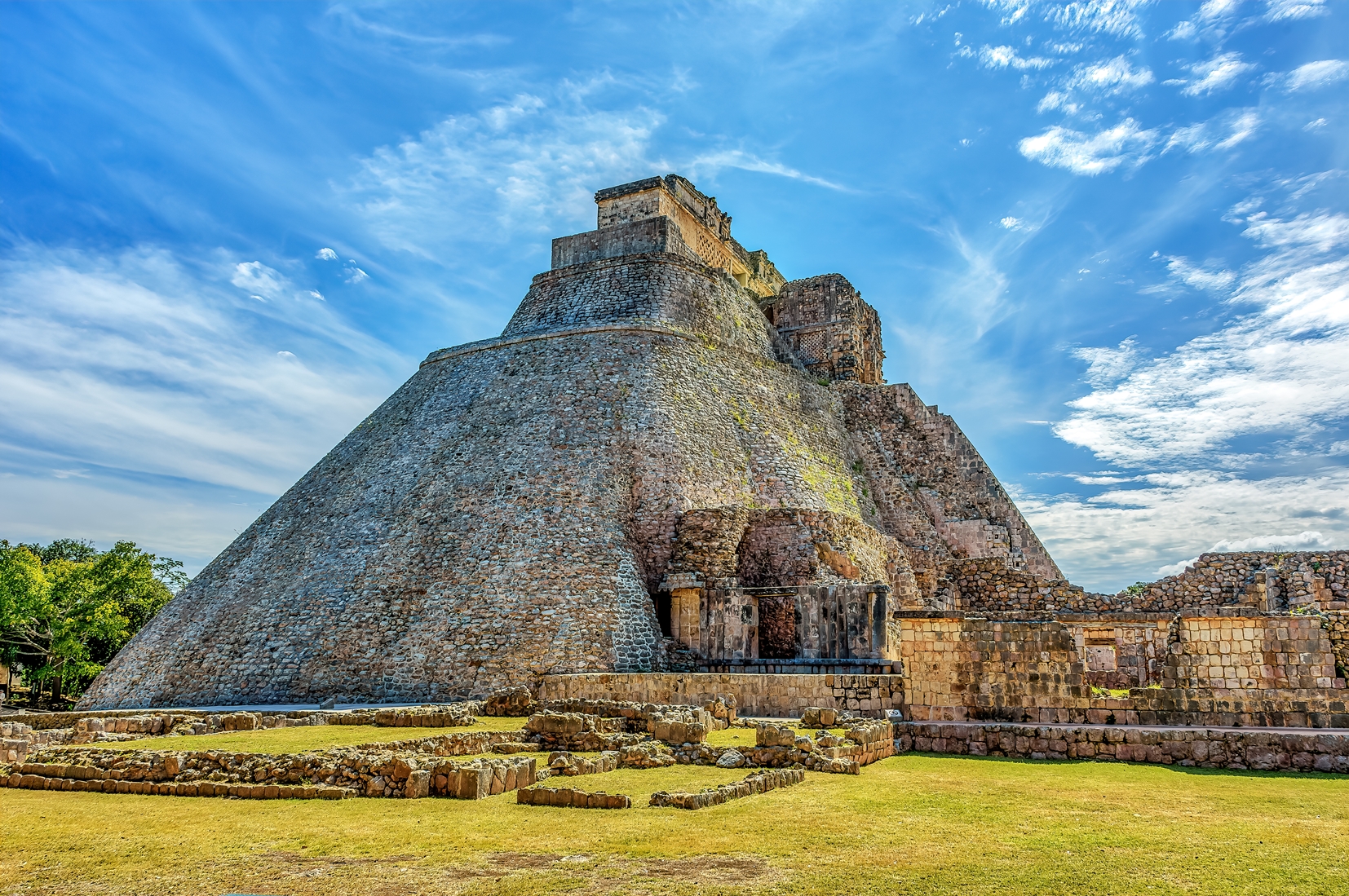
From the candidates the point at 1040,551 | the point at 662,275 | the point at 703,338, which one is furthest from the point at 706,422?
the point at 1040,551

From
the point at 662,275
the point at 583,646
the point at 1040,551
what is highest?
the point at 662,275

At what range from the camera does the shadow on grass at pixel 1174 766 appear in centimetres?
862

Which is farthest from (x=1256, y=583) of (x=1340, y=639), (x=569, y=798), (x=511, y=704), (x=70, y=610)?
(x=70, y=610)

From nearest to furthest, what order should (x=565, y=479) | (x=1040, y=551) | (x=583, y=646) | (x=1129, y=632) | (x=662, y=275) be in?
(x=583, y=646) → (x=1129, y=632) → (x=565, y=479) → (x=1040, y=551) → (x=662, y=275)

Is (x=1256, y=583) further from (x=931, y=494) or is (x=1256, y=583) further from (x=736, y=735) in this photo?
(x=736, y=735)

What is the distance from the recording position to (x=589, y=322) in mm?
27094

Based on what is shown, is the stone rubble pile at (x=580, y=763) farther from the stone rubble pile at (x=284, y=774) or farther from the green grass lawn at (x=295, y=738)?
the green grass lawn at (x=295, y=738)

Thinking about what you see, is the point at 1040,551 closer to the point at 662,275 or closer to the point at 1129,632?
the point at 1129,632

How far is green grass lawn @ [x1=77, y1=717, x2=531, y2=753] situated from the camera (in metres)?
10.4

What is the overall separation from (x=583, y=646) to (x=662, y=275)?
47.2 ft

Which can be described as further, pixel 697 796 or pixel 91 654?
pixel 91 654

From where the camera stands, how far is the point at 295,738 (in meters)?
11.3

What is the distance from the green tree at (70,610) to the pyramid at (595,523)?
1032cm

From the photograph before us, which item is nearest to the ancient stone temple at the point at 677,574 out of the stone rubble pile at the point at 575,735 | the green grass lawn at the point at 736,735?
the green grass lawn at the point at 736,735
